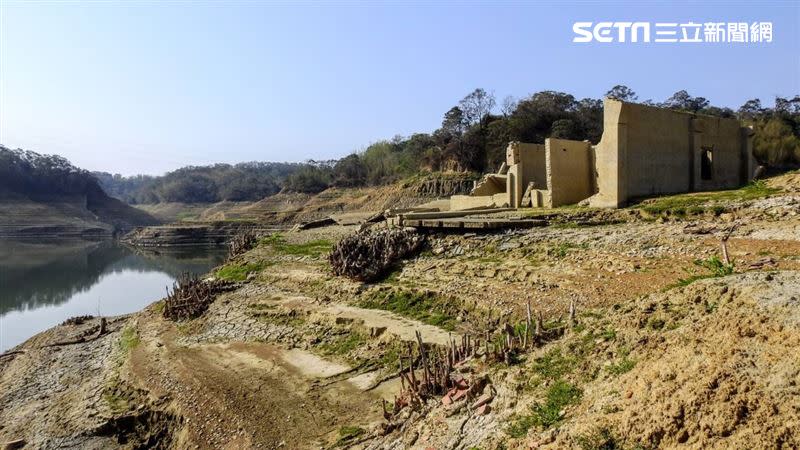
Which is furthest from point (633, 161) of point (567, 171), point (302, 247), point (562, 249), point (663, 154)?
point (302, 247)

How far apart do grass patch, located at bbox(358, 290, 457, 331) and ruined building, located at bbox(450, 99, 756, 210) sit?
21.0 feet

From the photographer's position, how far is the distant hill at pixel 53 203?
64.1m

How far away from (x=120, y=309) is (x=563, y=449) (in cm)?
2370

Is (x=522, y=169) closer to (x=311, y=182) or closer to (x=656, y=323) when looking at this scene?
(x=656, y=323)

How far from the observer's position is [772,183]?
14.6 m

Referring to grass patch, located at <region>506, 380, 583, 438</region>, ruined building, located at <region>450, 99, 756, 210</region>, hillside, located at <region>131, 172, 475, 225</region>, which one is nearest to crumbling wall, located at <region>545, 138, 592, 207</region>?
ruined building, located at <region>450, 99, 756, 210</region>

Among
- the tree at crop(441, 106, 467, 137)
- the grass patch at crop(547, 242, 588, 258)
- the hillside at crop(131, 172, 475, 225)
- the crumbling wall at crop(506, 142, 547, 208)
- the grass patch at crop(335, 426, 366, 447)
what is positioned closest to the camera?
the grass patch at crop(335, 426, 366, 447)

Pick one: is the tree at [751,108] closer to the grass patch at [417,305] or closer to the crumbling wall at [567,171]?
the crumbling wall at [567,171]

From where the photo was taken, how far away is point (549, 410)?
16.8 ft

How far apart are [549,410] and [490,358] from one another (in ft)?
5.55

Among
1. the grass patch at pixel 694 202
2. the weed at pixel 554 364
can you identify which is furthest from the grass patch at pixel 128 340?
the grass patch at pixel 694 202

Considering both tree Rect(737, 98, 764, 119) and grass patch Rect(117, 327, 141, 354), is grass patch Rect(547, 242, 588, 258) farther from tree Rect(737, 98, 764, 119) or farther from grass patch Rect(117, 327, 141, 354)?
tree Rect(737, 98, 764, 119)

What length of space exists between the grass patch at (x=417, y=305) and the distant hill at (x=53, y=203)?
61.9m

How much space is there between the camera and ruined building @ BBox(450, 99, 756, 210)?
15070mm
